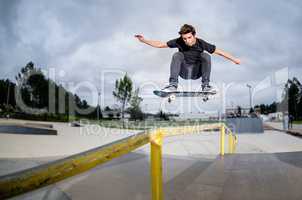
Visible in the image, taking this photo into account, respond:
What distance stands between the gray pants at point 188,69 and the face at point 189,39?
0.31 metres

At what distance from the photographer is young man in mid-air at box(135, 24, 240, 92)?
4793 millimetres

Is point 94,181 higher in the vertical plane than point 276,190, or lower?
lower

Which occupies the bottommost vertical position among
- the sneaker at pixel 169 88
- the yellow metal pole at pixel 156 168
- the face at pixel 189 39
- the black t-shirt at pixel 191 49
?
the yellow metal pole at pixel 156 168

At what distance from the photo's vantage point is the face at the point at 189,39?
4898 mm

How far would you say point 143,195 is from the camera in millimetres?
2965

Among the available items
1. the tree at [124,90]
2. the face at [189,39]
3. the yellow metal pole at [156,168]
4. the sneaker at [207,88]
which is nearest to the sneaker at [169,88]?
the sneaker at [207,88]

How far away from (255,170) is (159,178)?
2.14 m

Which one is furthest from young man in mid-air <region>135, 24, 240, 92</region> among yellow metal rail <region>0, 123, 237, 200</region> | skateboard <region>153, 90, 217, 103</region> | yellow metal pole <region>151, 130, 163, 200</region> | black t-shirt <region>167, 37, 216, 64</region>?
yellow metal rail <region>0, 123, 237, 200</region>

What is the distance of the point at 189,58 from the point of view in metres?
5.07

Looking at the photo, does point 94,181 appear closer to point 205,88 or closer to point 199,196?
point 199,196

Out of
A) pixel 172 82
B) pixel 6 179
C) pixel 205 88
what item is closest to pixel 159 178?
pixel 6 179

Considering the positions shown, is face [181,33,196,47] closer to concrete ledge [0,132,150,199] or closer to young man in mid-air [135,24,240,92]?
young man in mid-air [135,24,240,92]

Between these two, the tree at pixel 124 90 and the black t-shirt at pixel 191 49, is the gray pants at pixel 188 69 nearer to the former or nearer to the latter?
the black t-shirt at pixel 191 49

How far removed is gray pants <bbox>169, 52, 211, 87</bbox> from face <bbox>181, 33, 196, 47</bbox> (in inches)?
12.2
